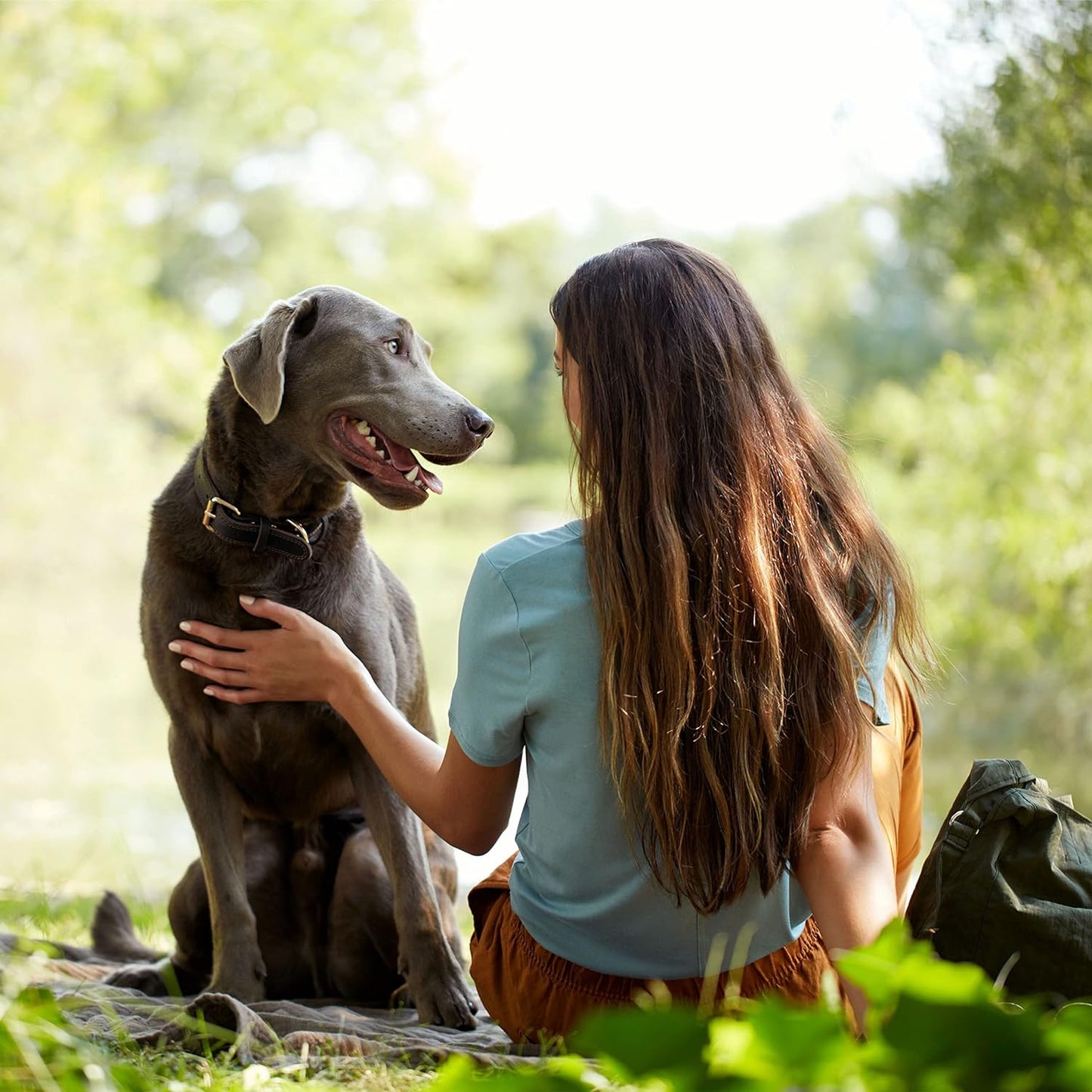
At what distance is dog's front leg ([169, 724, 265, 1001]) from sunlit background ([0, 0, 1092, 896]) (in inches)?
43.0

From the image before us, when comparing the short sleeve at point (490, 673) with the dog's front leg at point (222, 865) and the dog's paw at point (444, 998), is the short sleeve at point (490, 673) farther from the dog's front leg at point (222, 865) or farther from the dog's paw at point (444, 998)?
the dog's front leg at point (222, 865)

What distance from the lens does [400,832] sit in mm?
2607

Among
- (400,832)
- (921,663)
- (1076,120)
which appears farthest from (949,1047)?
(1076,120)

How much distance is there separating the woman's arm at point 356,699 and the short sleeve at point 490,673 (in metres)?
0.05

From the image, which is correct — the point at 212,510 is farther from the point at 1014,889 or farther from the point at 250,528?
the point at 1014,889

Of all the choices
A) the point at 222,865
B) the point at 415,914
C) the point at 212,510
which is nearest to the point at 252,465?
the point at 212,510

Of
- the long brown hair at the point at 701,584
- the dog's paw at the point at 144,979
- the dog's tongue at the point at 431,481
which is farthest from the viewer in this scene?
the dog's paw at the point at 144,979

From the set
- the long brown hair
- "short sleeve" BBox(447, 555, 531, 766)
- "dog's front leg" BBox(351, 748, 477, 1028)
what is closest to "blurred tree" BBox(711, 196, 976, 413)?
"dog's front leg" BBox(351, 748, 477, 1028)

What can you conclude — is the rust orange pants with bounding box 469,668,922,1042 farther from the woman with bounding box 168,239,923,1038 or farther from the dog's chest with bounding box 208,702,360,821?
the dog's chest with bounding box 208,702,360,821

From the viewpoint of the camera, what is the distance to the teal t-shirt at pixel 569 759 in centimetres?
200

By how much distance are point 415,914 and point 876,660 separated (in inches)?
42.7

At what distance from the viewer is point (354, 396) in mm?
A: 2643

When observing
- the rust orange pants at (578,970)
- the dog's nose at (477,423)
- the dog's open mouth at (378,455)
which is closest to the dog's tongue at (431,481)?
the dog's open mouth at (378,455)

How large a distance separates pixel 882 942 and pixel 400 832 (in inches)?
66.6
